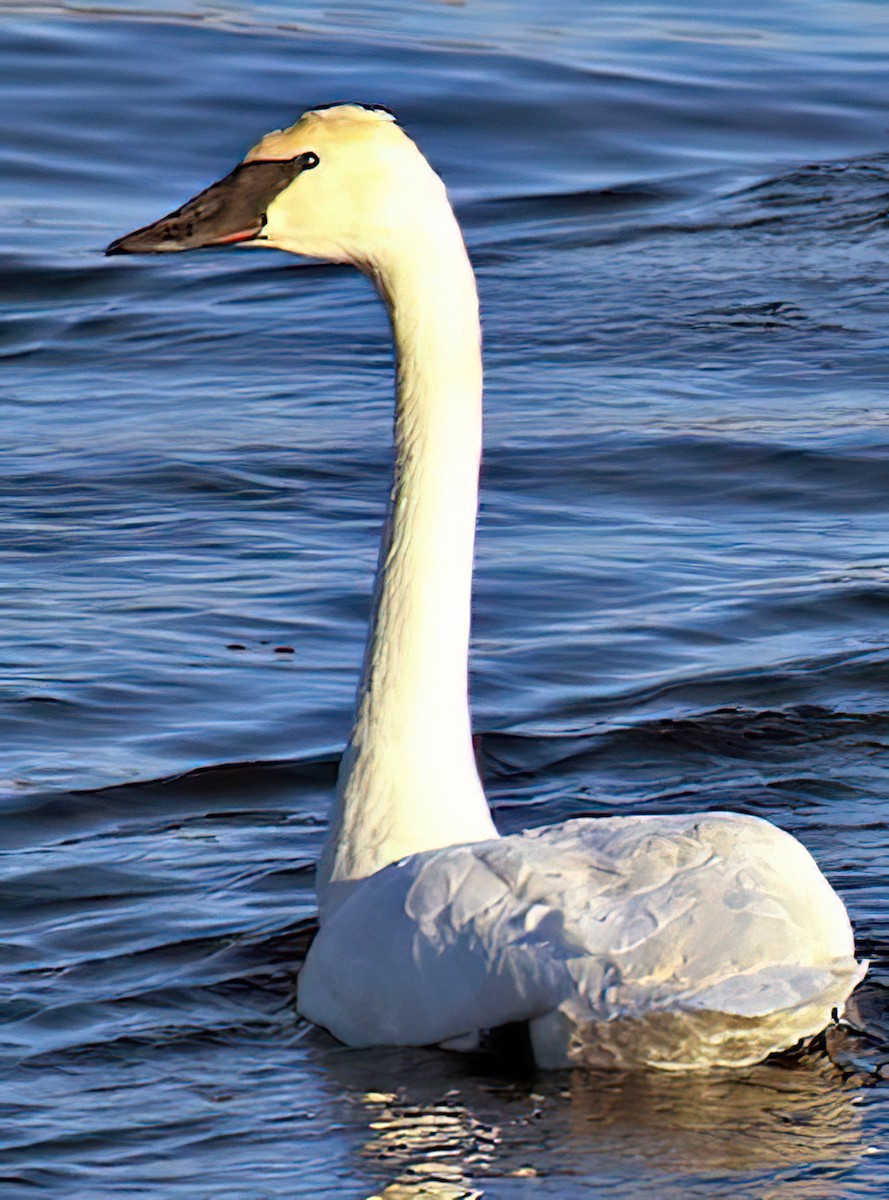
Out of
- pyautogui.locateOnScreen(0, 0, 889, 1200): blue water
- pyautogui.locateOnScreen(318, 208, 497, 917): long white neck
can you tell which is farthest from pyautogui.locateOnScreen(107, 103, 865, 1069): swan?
pyautogui.locateOnScreen(0, 0, 889, 1200): blue water

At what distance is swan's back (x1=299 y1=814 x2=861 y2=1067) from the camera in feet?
13.3

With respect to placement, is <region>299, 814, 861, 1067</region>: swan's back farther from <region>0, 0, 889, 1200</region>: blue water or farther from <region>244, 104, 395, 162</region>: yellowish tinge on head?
<region>244, 104, 395, 162</region>: yellowish tinge on head

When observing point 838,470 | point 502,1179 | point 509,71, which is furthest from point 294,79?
point 502,1179

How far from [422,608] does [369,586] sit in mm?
2843

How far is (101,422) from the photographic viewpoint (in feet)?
30.4

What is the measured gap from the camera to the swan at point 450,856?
4.08 metres

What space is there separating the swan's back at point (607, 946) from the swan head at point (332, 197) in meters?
1.17

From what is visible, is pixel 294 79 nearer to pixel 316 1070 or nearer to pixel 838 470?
pixel 838 470

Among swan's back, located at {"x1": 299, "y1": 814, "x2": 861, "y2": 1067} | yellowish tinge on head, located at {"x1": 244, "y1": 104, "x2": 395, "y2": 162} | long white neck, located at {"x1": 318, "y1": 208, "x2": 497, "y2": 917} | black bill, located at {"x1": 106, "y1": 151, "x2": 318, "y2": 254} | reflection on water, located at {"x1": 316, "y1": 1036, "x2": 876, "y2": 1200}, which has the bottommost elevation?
reflection on water, located at {"x1": 316, "y1": 1036, "x2": 876, "y2": 1200}

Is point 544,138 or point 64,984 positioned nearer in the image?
point 64,984

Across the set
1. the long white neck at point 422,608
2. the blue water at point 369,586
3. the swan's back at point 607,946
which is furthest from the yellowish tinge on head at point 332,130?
the blue water at point 369,586

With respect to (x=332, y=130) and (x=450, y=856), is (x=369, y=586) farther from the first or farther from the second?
(x=450, y=856)

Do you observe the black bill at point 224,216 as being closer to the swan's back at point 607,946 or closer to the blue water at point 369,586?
the swan's back at point 607,946

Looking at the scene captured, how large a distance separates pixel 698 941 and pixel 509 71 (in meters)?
12.4
